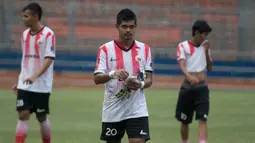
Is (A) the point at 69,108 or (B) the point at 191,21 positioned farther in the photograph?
(B) the point at 191,21

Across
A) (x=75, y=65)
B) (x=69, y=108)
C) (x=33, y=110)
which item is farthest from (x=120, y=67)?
(x=75, y=65)

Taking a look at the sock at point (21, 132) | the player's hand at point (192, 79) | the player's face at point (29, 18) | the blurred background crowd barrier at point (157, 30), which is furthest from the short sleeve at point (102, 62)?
the blurred background crowd barrier at point (157, 30)

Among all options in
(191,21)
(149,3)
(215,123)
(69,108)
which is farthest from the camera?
(149,3)

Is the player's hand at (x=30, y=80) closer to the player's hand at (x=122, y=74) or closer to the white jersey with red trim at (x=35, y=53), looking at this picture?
the white jersey with red trim at (x=35, y=53)

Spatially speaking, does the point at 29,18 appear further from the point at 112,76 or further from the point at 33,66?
the point at 112,76

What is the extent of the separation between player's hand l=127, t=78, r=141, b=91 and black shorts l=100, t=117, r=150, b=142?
1.54 ft

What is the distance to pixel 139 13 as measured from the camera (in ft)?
83.0

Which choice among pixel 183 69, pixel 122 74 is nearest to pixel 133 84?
pixel 122 74

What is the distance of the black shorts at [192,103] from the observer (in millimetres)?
9656

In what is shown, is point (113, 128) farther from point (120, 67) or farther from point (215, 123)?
A: point (215, 123)

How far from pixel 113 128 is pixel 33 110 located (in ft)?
6.49

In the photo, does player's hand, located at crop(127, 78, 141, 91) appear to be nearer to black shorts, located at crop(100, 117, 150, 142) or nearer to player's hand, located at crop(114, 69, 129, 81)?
player's hand, located at crop(114, 69, 129, 81)

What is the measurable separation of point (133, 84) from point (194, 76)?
11.0ft

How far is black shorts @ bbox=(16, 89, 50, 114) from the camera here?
332 inches
